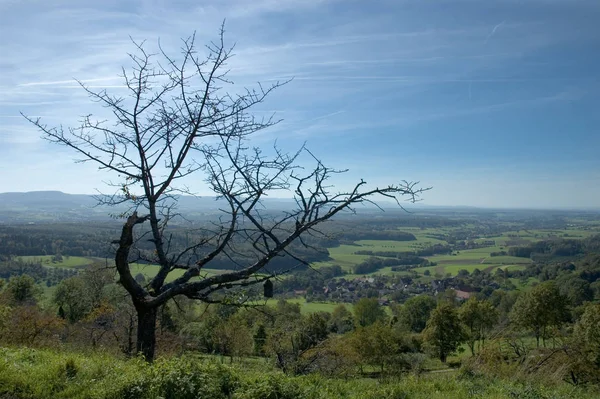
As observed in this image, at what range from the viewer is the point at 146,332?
16.9 feet

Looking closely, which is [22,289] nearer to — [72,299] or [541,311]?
[72,299]

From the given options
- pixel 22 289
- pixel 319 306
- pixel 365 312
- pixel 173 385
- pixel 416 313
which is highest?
pixel 173 385

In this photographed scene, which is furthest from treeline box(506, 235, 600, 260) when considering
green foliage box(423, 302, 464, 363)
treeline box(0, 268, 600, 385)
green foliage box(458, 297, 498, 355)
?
green foliage box(423, 302, 464, 363)

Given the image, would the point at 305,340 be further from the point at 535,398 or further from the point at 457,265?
the point at 457,265

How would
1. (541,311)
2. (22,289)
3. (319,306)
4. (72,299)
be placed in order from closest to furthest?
1. (541,311)
2. (72,299)
3. (22,289)
4. (319,306)

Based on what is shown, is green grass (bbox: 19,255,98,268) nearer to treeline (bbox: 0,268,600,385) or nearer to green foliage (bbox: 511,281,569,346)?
treeline (bbox: 0,268,600,385)

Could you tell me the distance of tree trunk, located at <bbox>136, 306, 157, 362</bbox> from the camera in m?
5.06

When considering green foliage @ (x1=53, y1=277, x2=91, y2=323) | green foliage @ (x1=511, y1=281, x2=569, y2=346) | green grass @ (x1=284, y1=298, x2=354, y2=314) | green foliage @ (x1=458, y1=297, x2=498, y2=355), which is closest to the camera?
green foliage @ (x1=511, y1=281, x2=569, y2=346)

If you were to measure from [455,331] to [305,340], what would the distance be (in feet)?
51.2

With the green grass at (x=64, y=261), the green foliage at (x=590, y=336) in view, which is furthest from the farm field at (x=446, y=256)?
the green foliage at (x=590, y=336)

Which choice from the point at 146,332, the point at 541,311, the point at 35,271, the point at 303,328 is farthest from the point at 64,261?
the point at 146,332

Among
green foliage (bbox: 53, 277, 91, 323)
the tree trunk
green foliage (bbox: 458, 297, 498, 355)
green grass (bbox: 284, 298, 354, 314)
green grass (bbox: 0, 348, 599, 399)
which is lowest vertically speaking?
Answer: green grass (bbox: 284, 298, 354, 314)

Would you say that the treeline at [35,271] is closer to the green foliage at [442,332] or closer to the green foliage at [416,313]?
the green foliage at [416,313]

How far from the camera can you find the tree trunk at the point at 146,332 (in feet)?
16.6
